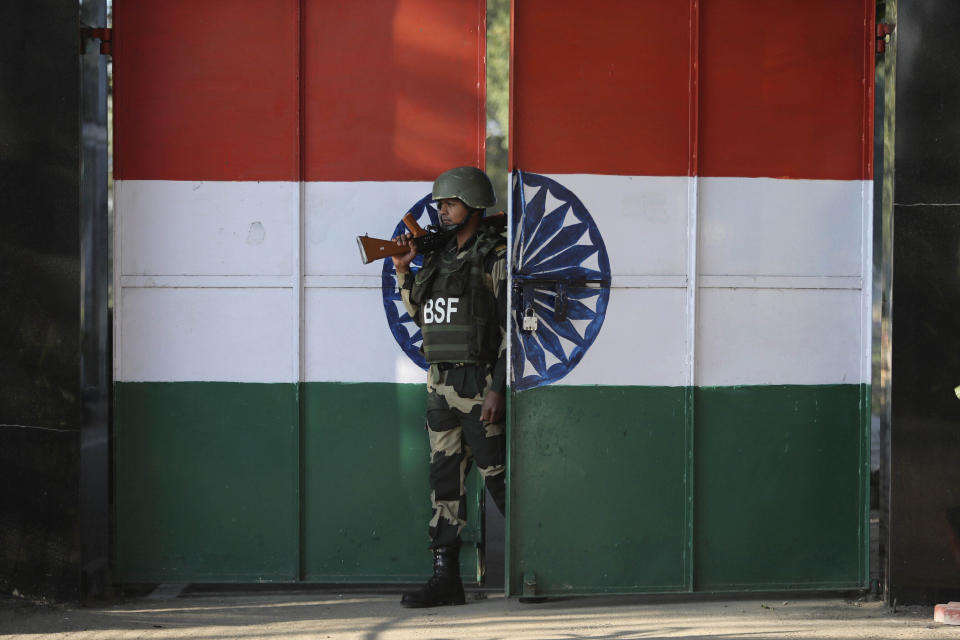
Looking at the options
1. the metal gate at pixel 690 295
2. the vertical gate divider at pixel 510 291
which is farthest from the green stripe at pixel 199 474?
the metal gate at pixel 690 295

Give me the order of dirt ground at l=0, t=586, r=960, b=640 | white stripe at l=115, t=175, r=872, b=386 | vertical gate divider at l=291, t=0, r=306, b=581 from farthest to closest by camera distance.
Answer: vertical gate divider at l=291, t=0, r=306, b=581
white stripe at l=115, t=175, r=872, b=386
dirt ground at l=0, t=586, r=960, b=640

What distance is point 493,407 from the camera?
4.76 m

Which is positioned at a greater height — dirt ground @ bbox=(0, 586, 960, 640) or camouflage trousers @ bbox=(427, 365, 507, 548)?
camouflage trousers @ bbox=(427, 365, 507, 548)

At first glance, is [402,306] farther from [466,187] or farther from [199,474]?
[199,474]

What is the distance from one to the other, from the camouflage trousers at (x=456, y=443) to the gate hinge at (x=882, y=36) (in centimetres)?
225

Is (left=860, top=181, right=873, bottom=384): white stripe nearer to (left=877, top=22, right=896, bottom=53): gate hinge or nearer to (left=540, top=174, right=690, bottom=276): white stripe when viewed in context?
(left=877, top=22, right=896, bottom=53): gate hinge

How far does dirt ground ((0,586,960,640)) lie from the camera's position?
4430 mm

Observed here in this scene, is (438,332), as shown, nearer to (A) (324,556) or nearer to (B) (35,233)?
(A) (324,556)

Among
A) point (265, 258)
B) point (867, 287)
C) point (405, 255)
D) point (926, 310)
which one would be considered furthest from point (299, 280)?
point (926, 310)

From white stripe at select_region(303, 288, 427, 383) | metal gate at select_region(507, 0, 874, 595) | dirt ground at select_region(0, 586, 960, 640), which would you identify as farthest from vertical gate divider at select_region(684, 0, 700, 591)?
white stripe at select_region(303, 288, 427, 383)

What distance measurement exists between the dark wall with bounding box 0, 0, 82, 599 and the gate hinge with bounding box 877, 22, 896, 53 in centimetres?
A: 348

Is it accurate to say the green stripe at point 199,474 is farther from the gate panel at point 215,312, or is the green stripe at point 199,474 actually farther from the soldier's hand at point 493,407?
the soldier's hand at point 493,407

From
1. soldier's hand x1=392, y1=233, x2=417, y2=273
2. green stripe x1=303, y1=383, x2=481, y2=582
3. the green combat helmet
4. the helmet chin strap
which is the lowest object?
green stripe x1=303, y1=383, x2=481, y2=582

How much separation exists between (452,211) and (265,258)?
35.7 inches
